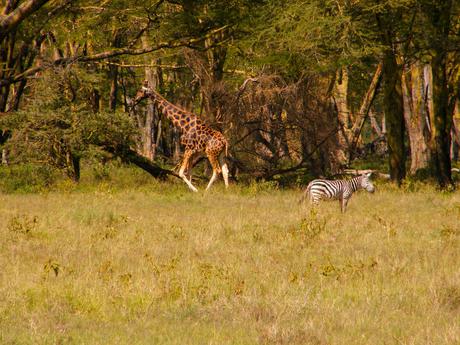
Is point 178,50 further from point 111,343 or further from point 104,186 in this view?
point 111,343

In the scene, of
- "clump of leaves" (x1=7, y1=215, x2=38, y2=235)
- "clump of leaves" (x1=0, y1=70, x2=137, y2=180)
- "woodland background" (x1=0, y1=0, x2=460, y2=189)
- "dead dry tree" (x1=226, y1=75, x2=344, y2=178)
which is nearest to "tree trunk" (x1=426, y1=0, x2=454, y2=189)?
"woodland background" (x1=0, y1=0, x2=460, y2=189)

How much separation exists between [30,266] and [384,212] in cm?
770

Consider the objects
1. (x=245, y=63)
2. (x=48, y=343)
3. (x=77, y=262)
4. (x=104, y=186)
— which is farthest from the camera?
(x=245, y=63)

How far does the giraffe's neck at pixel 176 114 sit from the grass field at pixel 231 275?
558 centimetres

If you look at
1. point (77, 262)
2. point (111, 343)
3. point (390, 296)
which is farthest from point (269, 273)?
point (111, 343)

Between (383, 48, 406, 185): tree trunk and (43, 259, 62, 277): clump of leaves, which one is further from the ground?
(383, 48, 406, 185): tree trunk

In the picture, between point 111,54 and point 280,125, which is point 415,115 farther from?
point 111,54

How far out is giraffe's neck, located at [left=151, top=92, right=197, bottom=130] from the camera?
23453 mm

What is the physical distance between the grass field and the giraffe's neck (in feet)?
18.3

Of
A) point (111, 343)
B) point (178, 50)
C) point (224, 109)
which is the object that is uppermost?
point (178, 50)

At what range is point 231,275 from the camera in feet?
33.8

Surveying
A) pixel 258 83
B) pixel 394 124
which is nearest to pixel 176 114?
pixel 258 83

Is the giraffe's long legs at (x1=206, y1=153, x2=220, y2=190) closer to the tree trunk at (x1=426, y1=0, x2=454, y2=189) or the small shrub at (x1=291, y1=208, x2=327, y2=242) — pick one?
the tree trunk at (x1=426, y1=0, x2=454, y2=189)

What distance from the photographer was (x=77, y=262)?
11.5 meters
